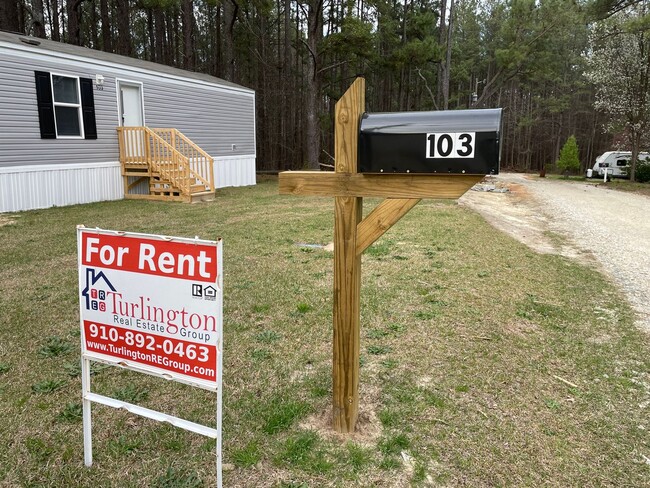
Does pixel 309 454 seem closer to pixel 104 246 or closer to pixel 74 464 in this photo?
pixel 74 464

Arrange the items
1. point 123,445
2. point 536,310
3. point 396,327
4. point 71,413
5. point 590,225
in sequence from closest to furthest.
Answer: point 123,445 < point 71,413 < point 396,327 < point 536,310 < point 590,225

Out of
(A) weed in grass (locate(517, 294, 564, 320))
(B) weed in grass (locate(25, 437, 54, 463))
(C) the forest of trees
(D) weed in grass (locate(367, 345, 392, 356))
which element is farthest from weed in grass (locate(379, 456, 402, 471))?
(C) the forest of trees

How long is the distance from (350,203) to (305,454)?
3.93 ft

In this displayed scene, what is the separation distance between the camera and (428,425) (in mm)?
2461

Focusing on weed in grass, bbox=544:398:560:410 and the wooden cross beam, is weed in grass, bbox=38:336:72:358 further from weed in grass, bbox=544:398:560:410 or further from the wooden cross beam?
weed in grass, bbox=544:398:560:410

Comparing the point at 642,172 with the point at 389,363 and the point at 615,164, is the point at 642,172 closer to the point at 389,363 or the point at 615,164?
the point at 615,164

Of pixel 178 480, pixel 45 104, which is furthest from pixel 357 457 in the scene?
pixel 45 104

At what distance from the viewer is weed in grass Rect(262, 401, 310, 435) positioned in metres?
2.41

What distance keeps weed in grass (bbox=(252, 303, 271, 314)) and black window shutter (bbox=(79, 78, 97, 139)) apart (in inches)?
342

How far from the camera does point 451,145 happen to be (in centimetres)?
192

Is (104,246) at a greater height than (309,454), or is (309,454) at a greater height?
(104,246)

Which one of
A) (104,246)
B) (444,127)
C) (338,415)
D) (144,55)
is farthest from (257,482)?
(144,55)

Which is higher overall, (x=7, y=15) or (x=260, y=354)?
(x=7, y=15)

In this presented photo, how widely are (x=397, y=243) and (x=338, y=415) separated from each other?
4.72 meters
